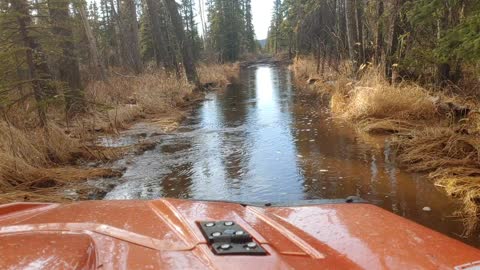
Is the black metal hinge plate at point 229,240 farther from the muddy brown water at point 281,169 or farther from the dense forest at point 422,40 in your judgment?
the dense forest at point 422,40

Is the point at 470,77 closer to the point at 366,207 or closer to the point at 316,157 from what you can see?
the point at 316,157

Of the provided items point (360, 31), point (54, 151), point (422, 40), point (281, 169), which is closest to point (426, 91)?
point (422, 40)

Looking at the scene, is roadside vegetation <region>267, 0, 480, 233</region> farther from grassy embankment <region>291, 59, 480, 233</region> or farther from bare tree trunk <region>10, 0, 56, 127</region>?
bare tree trunk <region>10, 0, 56, 127</region>

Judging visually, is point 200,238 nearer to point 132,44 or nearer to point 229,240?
point 229,240

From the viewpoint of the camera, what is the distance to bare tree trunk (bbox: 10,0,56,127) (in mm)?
7434

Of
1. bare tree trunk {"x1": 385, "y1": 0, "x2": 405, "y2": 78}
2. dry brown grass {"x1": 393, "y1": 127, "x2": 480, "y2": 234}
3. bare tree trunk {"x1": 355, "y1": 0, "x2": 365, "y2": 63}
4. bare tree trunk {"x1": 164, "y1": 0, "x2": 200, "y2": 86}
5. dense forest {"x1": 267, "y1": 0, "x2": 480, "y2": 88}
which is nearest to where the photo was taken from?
dry brown grass {"x1": 393, "y1": 127, "x2": 480, "y2": 234}

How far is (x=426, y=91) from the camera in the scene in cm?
994

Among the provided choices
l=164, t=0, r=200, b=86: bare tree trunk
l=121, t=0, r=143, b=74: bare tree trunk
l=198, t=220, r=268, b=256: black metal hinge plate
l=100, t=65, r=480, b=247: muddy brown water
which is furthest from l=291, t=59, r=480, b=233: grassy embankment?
l=121, t=0, r=143, b=74: bare tree trunk

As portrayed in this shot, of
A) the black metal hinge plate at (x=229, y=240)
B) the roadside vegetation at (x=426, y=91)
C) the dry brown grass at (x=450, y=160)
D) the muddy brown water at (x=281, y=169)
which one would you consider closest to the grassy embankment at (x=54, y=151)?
the muddy brown water at (x=281, y=169)

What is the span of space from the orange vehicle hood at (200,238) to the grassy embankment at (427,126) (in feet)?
8.91

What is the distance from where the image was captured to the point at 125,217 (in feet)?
7.19

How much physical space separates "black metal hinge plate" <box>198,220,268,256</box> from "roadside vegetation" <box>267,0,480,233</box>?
3.30 m

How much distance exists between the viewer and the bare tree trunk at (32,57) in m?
7.43

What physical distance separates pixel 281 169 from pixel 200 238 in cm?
502
